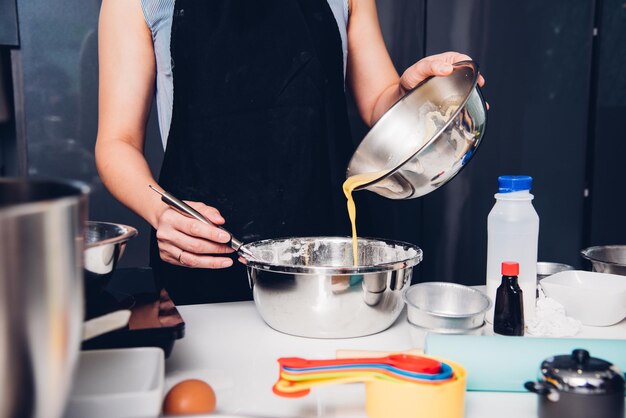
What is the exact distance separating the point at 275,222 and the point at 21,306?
113cm

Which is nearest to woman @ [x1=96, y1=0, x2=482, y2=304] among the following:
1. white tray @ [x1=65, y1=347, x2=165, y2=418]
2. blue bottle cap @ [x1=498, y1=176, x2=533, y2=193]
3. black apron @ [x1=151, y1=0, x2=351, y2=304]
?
black apron @ [x1=151, y1=0, x2=351, y2=304]

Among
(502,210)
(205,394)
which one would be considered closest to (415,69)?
(502,210)

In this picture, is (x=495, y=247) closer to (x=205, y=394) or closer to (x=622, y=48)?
(x=205, y=394)

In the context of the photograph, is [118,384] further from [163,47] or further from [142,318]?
[163,47]

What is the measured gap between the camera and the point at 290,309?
Result: 3.15 feet

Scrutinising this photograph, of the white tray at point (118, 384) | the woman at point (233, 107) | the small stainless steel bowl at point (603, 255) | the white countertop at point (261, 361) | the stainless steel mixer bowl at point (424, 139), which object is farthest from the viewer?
the woman at point (233, 107)

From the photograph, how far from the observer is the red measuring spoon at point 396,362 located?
0.70 metres

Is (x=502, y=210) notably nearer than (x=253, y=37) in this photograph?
Yes

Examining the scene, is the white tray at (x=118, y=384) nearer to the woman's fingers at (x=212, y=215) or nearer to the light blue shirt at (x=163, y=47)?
the woman's fingers at (x=212, y=215)

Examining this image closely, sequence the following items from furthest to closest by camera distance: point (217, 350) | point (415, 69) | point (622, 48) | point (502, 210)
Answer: point (622, 48) → point (415, 69) → point (502, 210) → point (217, 350)

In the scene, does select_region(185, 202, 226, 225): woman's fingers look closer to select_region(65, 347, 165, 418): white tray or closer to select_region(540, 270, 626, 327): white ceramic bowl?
select_region(65, 347, 165, 418): white tray

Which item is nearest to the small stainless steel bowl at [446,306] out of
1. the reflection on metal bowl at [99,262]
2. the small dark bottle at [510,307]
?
the small dark bottle at [510,307]

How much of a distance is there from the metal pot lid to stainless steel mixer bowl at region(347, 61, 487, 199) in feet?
1.33

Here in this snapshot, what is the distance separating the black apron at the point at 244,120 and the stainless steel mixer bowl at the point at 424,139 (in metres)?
0.30
